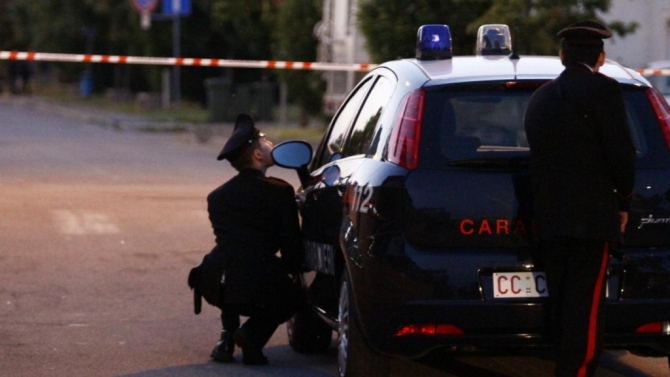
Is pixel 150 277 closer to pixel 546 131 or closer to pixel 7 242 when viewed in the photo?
pixel 7 242

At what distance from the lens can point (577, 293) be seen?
5559mm

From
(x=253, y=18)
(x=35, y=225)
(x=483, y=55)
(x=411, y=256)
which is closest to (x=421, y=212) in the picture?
(x=411, y=256)

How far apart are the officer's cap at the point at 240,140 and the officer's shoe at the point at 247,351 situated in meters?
0.90

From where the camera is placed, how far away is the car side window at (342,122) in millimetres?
6984

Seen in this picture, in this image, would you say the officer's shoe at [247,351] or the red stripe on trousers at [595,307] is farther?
the officer's shoe at [247,351]

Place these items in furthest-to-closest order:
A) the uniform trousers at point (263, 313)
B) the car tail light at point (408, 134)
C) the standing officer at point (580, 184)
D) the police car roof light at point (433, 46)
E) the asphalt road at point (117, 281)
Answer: the asphalt road at point (117, 281) → the uniform trousers at point (263, 313) → the police car roof light at point (433, 46) → the car tail light at point (408, 134) → the standing officer at point (580, 184)

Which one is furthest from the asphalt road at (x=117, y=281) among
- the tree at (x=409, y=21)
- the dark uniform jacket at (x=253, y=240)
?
the tree at (x=409, y=21)

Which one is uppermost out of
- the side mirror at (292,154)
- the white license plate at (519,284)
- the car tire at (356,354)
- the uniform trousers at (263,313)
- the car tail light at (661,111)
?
the car tail light at (661,111)

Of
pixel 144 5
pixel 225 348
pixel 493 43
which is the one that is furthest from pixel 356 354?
pixel 144 5

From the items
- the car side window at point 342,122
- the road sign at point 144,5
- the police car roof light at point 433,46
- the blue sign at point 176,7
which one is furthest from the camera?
the road sign at point 144,5

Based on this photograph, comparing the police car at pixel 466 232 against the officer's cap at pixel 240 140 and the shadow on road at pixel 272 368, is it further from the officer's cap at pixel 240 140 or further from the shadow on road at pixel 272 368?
the officer's cap at pixel 240 140

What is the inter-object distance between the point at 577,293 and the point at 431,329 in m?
0.59

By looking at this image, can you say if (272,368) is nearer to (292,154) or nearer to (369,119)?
(292,154)

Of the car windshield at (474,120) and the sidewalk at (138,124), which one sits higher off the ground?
the car windshield at (474,120)
